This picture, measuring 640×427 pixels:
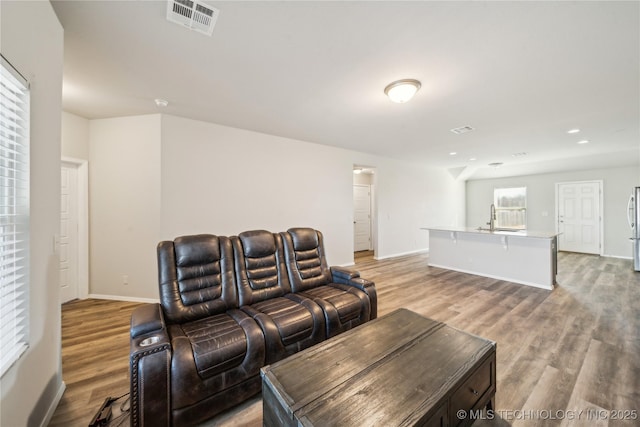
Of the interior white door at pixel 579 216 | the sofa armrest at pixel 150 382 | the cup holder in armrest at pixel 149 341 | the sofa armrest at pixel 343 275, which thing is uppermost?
the interior white door at pixel 579 216

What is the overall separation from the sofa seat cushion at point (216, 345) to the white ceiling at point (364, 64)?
7.24 feet

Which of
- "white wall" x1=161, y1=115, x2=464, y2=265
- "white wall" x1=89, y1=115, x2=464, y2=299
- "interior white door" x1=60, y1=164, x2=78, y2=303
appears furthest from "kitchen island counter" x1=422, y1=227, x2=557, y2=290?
"interior white door" x1=60, y1=164, x2=78, y2=303

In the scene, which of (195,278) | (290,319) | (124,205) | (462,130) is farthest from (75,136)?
(462,130)

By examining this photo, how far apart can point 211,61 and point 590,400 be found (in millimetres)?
3966

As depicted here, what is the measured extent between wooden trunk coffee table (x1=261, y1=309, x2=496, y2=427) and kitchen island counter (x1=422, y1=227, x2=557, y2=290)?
349 centimetres

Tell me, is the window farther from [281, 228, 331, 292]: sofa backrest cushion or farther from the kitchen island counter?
[281, 228, 331, 292]: sofa backrest cushion

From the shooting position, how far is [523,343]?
2395 millimetres

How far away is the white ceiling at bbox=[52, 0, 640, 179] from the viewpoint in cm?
163

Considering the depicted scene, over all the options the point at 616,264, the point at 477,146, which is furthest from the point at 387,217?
the point at 616,264

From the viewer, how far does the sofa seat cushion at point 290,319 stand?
6.14ft

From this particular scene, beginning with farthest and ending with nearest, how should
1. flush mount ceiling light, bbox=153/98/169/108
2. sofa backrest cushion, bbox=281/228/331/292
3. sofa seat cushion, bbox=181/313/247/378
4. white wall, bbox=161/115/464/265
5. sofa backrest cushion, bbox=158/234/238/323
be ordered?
white wall, bbox=161/115/464/265 → flush mount ceiling light, bbox=153/98/169/108 → sofa backrest cushion, bbox=281/228/331/292 → sofa backrest cushion, bbox=158/234/238/323 → sofa seat cushion, bbox=181/313/247/378

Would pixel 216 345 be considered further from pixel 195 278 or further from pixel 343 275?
pixel 343 275

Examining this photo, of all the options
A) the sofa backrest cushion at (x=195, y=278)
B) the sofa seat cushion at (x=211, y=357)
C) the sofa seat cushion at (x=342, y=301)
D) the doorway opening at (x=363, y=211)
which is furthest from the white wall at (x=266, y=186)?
the sofa seat cushion at (x=211, y=357)

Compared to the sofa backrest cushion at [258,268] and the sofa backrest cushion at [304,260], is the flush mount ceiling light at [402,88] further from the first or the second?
the sofa backrest cushion at [258,268]
